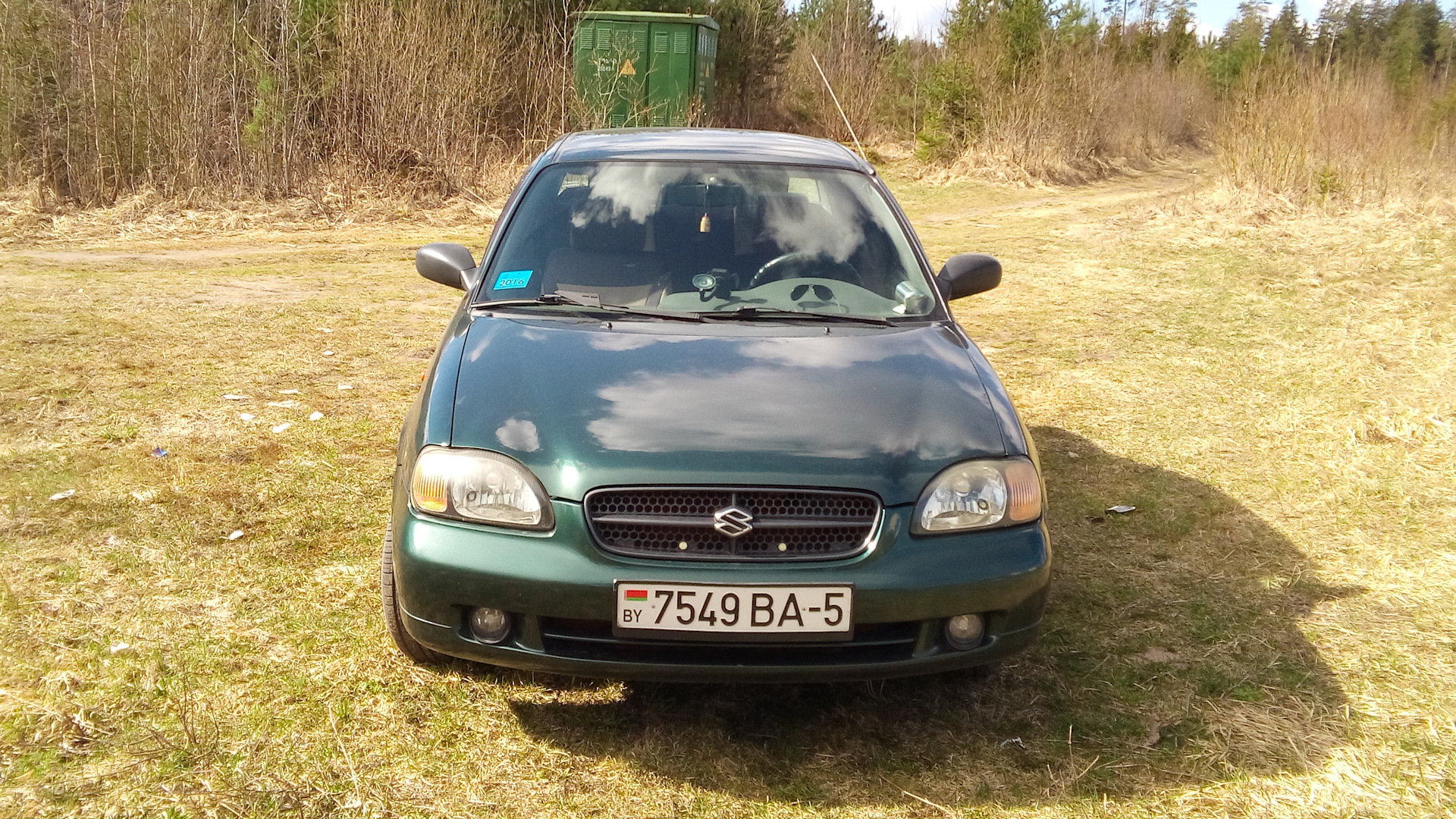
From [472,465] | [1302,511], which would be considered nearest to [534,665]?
→ [472,465]

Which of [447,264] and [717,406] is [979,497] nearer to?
→ [717,406]

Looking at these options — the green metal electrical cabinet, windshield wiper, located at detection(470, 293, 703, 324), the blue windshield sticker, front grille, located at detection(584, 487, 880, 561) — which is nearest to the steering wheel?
windshield wiper, located at detection(470, 293, 703, 324)

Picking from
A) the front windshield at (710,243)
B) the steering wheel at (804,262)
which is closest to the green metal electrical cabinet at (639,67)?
the front windshield at (710,243)

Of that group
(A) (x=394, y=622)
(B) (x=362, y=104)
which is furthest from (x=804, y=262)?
(B) (x=362, y=104)

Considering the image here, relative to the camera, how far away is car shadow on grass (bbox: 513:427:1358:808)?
2801mm

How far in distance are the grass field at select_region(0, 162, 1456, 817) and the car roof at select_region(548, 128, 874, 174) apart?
154cm

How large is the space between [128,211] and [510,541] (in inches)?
470

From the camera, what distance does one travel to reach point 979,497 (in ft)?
9.18

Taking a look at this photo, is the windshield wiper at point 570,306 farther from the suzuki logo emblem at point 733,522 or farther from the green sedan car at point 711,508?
the suzuki logo emblem at point 733,522

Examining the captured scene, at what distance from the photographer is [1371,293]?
9672 mm

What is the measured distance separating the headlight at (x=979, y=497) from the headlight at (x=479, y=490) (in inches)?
33.5

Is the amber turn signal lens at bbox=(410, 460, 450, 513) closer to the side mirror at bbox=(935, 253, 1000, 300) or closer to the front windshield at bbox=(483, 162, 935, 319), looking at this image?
the front windshield at bbox=(483, 162, 935, 319)

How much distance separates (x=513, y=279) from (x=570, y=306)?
0.25 metres

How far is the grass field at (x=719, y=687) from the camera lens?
2727mm
